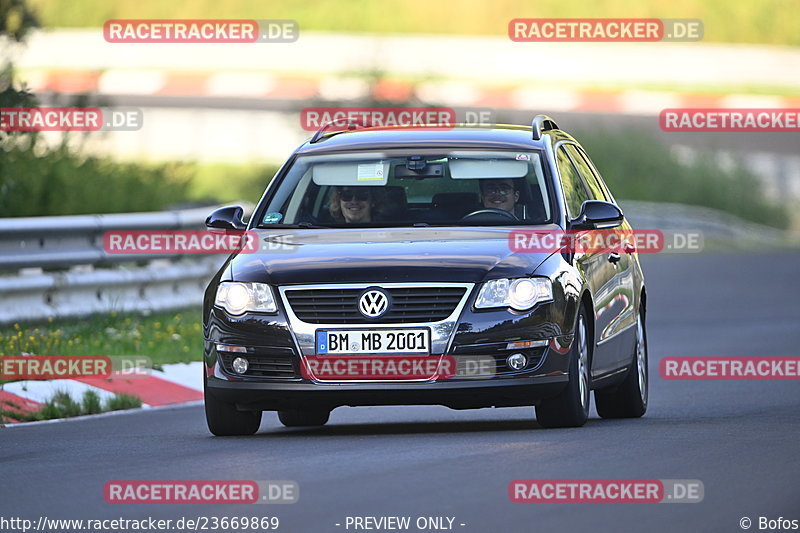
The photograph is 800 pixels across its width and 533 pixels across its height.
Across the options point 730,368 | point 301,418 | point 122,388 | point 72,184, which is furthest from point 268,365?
point 72,184

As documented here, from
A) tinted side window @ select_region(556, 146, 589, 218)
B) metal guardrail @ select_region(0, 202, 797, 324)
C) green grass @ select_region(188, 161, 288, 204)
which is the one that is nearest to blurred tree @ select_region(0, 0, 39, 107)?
metal guardrail @ select_region(0, 202, 797, 324)

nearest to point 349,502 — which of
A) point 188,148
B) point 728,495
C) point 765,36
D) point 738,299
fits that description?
point 728,495

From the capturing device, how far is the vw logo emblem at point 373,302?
36.0 feet

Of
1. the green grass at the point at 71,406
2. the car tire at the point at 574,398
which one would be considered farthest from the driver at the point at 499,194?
the green grass at the point at 71,406

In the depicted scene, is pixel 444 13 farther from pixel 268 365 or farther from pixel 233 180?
pixel 268 365

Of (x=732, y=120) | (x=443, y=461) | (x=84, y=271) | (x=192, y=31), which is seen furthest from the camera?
(x=732, y=120)

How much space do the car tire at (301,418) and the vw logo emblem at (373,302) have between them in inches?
78.2

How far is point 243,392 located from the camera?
1127cm

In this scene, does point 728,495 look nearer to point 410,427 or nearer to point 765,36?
point 410,427

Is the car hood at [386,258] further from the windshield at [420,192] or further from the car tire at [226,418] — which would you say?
the car tire at [226,418]

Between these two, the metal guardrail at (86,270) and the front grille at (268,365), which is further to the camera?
the metal guardrail at (86,270)

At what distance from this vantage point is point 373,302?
10984mm

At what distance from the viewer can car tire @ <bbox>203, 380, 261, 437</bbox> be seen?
38.0ft

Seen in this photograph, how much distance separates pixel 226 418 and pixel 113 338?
17.4 feet
